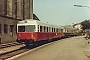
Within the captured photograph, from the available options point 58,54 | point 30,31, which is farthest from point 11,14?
point 58,54

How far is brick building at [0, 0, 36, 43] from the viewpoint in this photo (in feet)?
110

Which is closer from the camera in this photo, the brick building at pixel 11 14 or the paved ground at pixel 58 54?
the paved ground at pixel 58 54

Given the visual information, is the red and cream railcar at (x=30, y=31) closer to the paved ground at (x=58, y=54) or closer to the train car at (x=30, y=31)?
the train car at (x=30, y=31)

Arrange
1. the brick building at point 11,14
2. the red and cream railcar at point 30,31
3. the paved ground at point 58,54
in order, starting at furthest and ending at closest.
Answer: the brick building at point 11,14 → the red and cream railcar at point 30,31 → the paved ground at point 58,54

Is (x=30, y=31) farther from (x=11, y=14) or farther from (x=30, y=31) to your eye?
(x=11, y=14)

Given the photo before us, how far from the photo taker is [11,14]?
41.8m

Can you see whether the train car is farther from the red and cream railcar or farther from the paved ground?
the paved ground

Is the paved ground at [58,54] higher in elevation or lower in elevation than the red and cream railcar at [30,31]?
lower

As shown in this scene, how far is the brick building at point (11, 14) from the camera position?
33.5m

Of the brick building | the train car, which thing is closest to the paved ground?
the train car

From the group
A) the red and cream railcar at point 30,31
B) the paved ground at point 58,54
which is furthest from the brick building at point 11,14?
the paved ground at point 58,54

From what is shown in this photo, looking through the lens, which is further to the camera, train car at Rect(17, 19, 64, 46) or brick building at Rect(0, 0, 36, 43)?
brick building at Rect(0, 0, 36, 43)

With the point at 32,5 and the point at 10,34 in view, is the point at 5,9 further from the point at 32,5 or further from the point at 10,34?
the point at 32,5

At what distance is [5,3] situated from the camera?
39906mm
